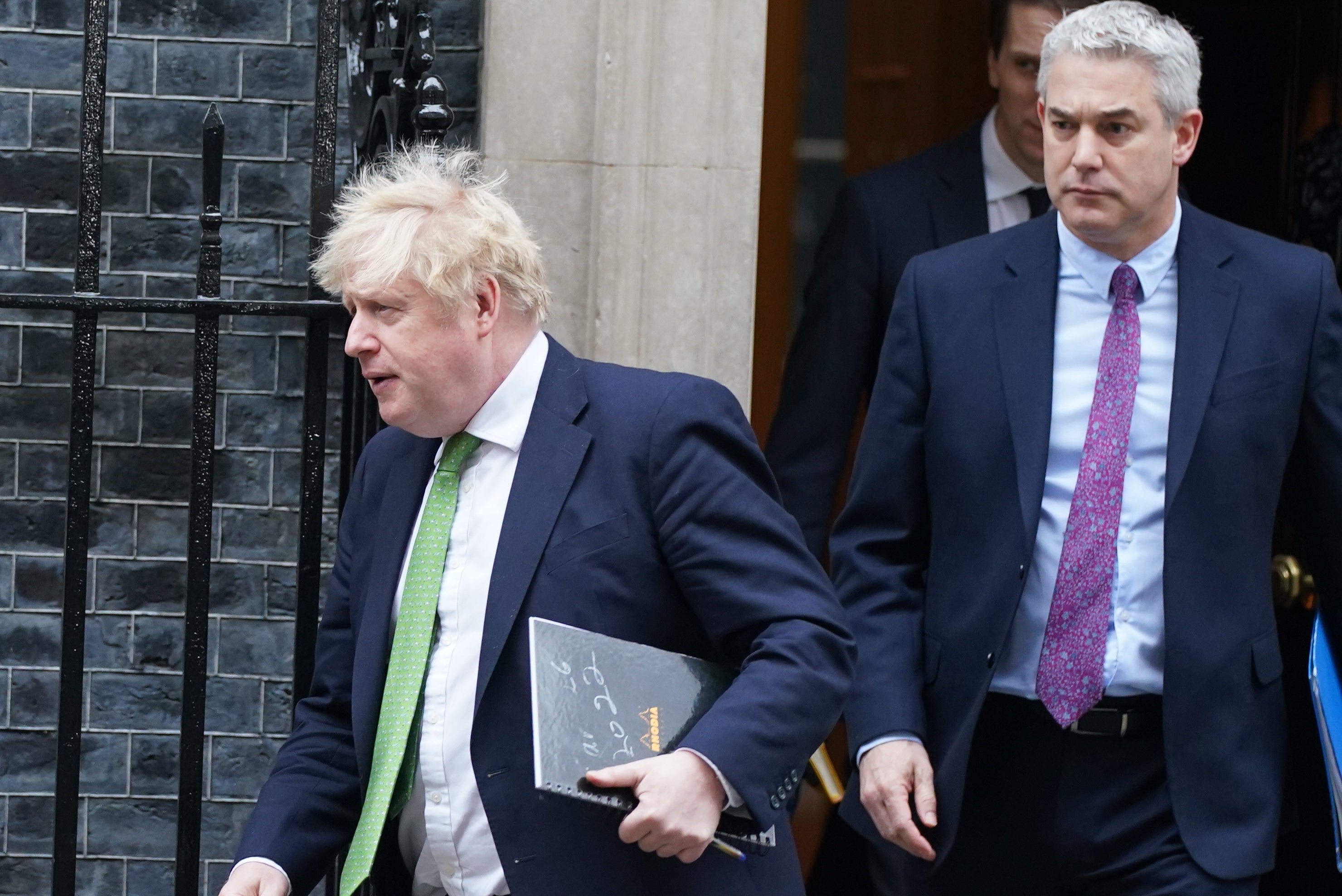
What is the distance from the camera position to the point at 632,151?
12.7 ft

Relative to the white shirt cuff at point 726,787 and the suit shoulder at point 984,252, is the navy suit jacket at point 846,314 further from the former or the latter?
the white shirt cuff at point 726,787

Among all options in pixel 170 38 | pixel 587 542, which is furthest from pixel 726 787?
pixel 170 38

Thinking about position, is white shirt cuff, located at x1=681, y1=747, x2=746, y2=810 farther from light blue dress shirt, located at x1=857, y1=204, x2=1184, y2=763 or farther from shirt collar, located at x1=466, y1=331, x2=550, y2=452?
light blue dress shirt, located at x1=857, y1=204, x2=1184, y2=763

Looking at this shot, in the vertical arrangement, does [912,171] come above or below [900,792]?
above

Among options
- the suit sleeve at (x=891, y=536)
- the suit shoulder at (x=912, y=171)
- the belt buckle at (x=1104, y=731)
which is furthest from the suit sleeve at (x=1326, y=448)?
the suit shoulder at (x=912, y=171)

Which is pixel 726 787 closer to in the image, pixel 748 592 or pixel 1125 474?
pixel 748 592

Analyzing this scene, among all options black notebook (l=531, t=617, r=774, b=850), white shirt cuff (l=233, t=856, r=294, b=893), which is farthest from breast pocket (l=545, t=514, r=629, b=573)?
white shirt cuff (l=233, t=856, r=294, b=893)

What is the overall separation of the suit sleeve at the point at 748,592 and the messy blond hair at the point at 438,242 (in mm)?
280

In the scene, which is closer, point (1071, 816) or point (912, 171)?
point (1071, 816)

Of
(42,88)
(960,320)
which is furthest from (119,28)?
(960,320)

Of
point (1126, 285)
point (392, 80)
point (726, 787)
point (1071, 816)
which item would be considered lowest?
point (1071, 816)

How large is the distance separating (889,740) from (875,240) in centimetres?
124

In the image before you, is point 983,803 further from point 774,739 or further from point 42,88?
point 42,88

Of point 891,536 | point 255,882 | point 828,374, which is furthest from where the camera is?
point 828,374
